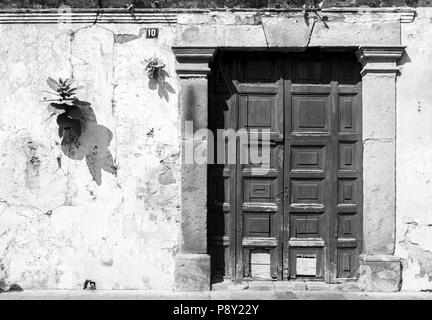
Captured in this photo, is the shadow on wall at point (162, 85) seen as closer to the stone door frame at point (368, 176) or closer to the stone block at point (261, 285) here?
the stone door frame at point (368, 176)

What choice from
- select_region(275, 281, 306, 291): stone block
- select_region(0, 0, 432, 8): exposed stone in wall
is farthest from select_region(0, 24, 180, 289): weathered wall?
select_region(275, 281, 306, 291): stone block

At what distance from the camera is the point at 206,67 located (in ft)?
16.7

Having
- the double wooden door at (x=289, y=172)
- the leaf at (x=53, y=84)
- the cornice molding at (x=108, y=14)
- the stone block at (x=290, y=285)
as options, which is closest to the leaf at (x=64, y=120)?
the leaf at (x=53, y=84)

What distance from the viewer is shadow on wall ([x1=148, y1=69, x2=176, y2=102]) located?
5105 mm

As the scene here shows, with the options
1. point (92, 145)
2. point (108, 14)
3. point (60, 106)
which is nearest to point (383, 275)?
point (92, 145)

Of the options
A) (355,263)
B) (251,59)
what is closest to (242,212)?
(355,263)

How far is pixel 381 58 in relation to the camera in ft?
16.5

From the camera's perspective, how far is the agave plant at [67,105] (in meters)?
4.95

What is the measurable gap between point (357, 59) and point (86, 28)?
2.91 metres

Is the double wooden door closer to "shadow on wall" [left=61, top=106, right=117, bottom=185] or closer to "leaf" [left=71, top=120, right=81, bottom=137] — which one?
"shadow on wall" [left=61, top=106, right=117, bottom=185]

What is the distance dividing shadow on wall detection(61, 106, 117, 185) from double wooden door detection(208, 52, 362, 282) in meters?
1.11

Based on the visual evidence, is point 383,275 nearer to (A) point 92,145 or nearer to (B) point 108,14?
(A) point 92,145
